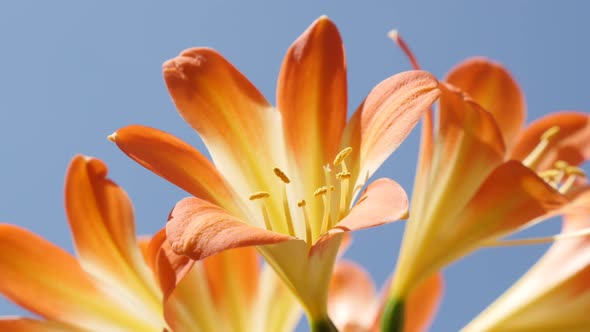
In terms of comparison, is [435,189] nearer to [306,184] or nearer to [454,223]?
[454,223]

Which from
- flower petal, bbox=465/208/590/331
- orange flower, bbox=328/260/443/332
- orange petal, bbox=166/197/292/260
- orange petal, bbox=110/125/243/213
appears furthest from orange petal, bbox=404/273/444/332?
orange petal, bbox=166/197/292/260

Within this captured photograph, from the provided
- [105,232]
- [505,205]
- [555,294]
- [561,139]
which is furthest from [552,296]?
[105,232]

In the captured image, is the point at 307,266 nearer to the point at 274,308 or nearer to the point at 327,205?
the point at 327,205

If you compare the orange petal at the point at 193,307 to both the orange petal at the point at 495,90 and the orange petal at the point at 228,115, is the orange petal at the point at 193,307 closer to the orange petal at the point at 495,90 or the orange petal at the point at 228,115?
the orange petal at the point at 228,115

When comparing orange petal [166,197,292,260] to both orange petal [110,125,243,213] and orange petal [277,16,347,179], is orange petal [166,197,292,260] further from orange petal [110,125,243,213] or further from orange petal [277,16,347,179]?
orange petal [277,16,347,179]

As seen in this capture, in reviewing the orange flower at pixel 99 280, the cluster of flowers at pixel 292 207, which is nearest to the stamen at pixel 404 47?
the cluster of flowers at pixel 292 207

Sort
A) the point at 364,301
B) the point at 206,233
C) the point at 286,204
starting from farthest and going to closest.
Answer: the point at 364,301
the point at 286,204
the point at 206,233

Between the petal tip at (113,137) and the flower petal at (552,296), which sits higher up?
the petal tip at (113,137)
